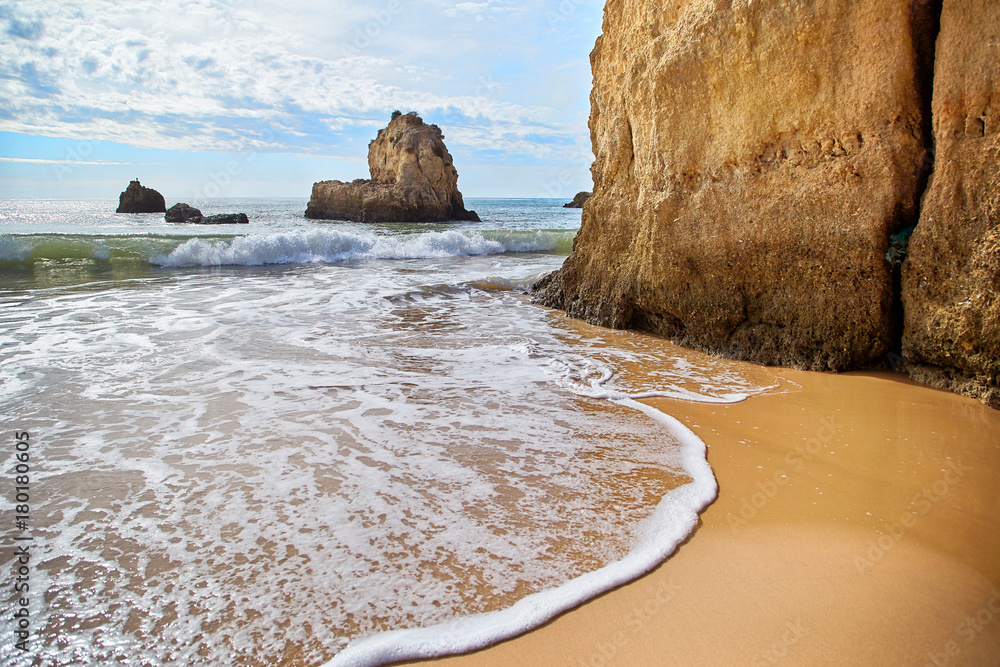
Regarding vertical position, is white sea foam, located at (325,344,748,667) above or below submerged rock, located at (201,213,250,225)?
below

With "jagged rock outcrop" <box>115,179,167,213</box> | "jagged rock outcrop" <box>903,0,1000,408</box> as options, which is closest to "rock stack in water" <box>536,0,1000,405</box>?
"jagged rock outcrop" <box>903,0,1000,408</box>

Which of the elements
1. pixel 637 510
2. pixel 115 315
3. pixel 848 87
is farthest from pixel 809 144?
pixel 115 315

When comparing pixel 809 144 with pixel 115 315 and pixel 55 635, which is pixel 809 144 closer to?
pixel 55 635

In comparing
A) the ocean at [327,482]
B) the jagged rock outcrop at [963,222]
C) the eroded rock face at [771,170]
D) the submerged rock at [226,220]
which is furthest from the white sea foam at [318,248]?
the submerged rock at [226,220]

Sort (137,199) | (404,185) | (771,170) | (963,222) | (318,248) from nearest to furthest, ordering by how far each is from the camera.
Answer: (963,222) < (771,170) < (318,248) < (404,185) < (137,199)

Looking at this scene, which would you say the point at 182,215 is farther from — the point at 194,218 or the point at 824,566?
the point at 824,566

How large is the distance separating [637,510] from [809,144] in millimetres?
3571

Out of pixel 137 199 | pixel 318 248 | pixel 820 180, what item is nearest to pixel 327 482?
pixel 820 180

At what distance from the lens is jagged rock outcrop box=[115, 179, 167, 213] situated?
4025 cm

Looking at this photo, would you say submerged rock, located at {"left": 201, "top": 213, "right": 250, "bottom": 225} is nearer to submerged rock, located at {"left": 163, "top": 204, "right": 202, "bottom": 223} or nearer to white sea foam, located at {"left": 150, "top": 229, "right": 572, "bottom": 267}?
submerged rock, located at {"left": 163, "top": 204, "right": 202, "bottom": 223}

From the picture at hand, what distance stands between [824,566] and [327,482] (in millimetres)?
2279

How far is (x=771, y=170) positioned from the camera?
4.90 metres

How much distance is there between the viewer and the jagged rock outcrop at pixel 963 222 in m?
3.70

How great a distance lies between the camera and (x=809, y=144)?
4.65 metres
